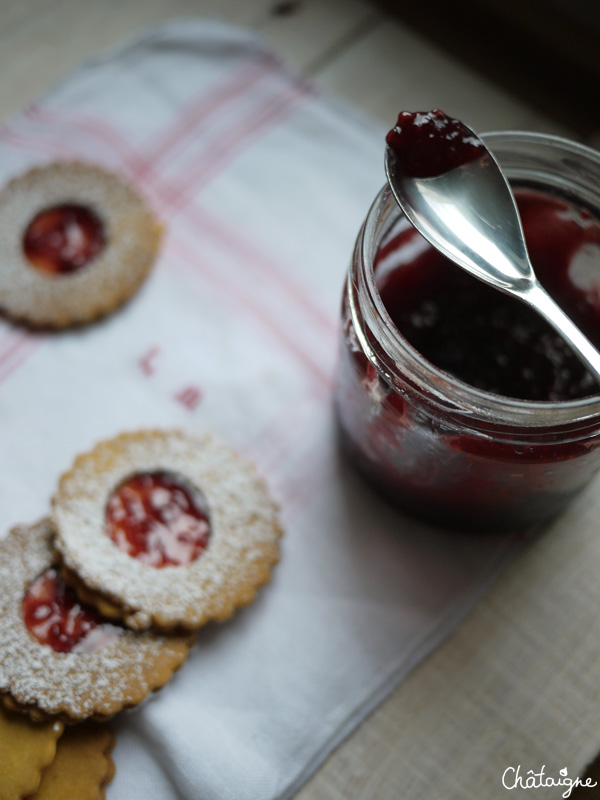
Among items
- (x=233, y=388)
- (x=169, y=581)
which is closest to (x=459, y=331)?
(x=233, y=388)

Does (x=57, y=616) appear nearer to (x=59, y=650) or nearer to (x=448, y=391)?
(x=59, y=650)

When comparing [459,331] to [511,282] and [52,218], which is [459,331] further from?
[52,218]

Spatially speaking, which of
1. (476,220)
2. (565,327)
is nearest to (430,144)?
(476,220)

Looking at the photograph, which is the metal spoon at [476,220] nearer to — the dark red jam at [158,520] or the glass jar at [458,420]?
the glass jar at [458,420]

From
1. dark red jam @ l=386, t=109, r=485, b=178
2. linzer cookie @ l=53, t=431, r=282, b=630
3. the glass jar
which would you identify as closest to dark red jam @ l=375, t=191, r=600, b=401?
the glass jar

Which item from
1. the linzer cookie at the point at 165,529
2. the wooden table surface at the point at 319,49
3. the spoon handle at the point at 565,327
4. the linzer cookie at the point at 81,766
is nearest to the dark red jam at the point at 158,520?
the linzer cookie at the point at 165,529

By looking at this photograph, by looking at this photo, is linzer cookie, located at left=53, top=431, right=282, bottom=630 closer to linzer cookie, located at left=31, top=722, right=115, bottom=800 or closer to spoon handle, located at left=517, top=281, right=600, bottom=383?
linzer cookie, located at left=31, top=722, right=115, bottom=800
